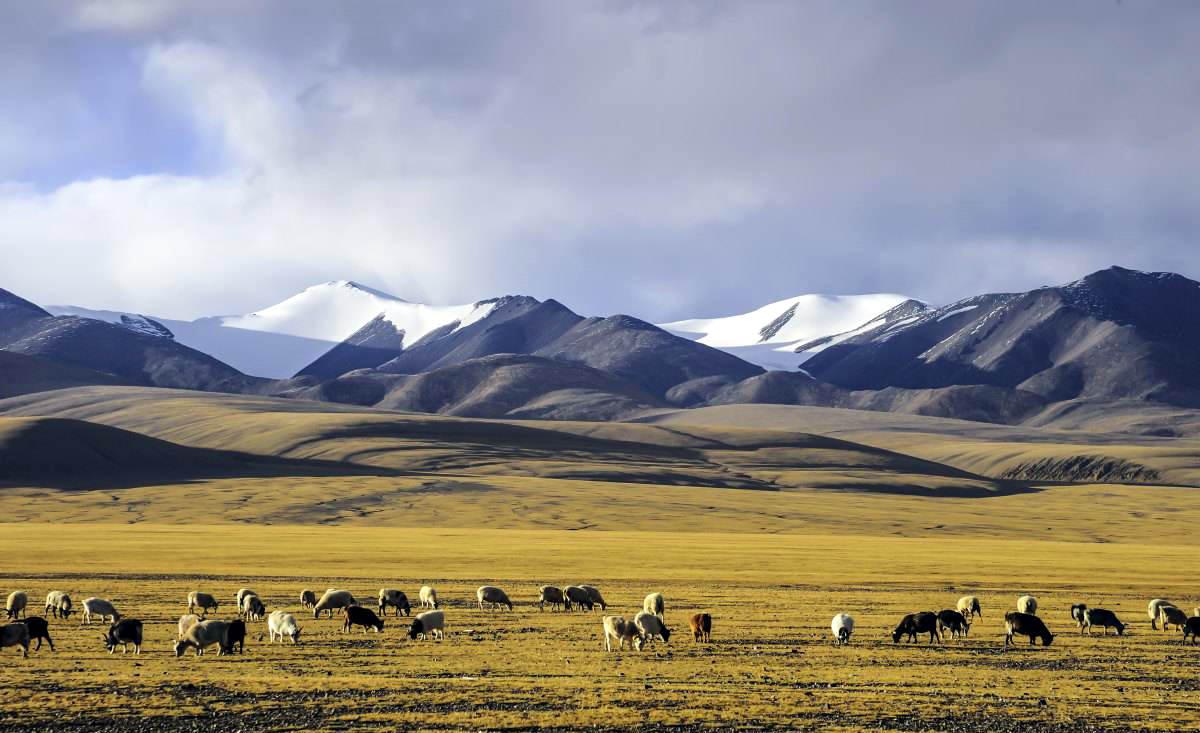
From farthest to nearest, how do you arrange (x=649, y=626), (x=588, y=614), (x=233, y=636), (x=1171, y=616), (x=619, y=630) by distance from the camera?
(x=588, y=614) → (x=1171, y=616) → (x=649, y=626) → (x=619, y=630) → (x=233, y=636)

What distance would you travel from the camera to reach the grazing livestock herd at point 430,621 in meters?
27.5

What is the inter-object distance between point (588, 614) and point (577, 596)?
102 centimetres

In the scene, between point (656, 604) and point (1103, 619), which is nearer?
point (1103, 619)

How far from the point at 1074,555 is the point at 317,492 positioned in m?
77.4

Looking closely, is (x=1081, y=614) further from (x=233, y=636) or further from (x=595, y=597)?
(x=233, y=636)

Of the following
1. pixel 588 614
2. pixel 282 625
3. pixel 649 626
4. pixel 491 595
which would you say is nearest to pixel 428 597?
pixel 491 595

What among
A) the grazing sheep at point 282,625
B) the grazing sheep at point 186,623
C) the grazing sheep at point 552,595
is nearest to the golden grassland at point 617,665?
the grazing sheep at point 282,625

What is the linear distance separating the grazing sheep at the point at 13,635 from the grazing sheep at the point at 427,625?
29.1 feet

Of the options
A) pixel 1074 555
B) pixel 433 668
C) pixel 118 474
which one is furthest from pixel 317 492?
pixel 433 668

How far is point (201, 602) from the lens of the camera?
35.5 metres

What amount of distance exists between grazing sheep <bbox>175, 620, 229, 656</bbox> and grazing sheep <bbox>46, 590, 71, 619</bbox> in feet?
29.6

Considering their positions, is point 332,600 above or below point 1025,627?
above

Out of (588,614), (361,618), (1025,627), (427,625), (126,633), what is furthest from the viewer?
(588,614)

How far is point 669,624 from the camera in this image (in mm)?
34094
